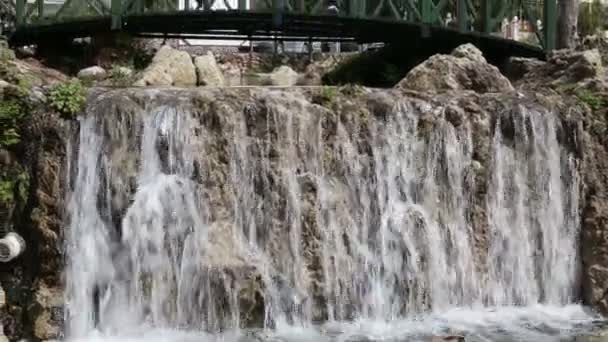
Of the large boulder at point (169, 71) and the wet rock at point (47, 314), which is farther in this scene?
the large boulder at point (169, 71)

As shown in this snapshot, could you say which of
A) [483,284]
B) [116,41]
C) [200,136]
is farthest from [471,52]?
[116,41]

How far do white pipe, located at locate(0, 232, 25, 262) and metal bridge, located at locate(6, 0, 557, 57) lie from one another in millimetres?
8563

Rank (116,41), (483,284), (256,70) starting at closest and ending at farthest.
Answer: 1. (483,284)
2. (116,41)
3. (256,70)

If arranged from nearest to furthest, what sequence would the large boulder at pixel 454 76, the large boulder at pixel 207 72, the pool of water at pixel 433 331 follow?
the pool of water at pixel 433 331 → the large boulder at pixel 454 76 → the large boulder at pixel 207 72

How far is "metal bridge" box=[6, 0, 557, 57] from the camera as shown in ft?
61.9

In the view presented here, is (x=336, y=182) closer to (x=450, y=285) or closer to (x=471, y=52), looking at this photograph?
(x=450, y=285)

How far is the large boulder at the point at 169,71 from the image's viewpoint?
17625mm

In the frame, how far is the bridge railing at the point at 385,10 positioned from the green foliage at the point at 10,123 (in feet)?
24.5

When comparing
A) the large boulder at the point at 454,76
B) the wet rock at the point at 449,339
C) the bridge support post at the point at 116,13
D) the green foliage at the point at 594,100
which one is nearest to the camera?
the wet rock at the point at 449,339

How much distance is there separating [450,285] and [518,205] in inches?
65.8

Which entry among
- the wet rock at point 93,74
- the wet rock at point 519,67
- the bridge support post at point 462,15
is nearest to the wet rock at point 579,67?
the wet rock at point 519,67

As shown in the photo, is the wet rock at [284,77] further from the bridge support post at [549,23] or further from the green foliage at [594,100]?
the green foliage at [594,100]

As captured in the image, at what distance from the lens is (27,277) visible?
1122 cm

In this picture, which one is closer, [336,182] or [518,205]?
[336,182]
